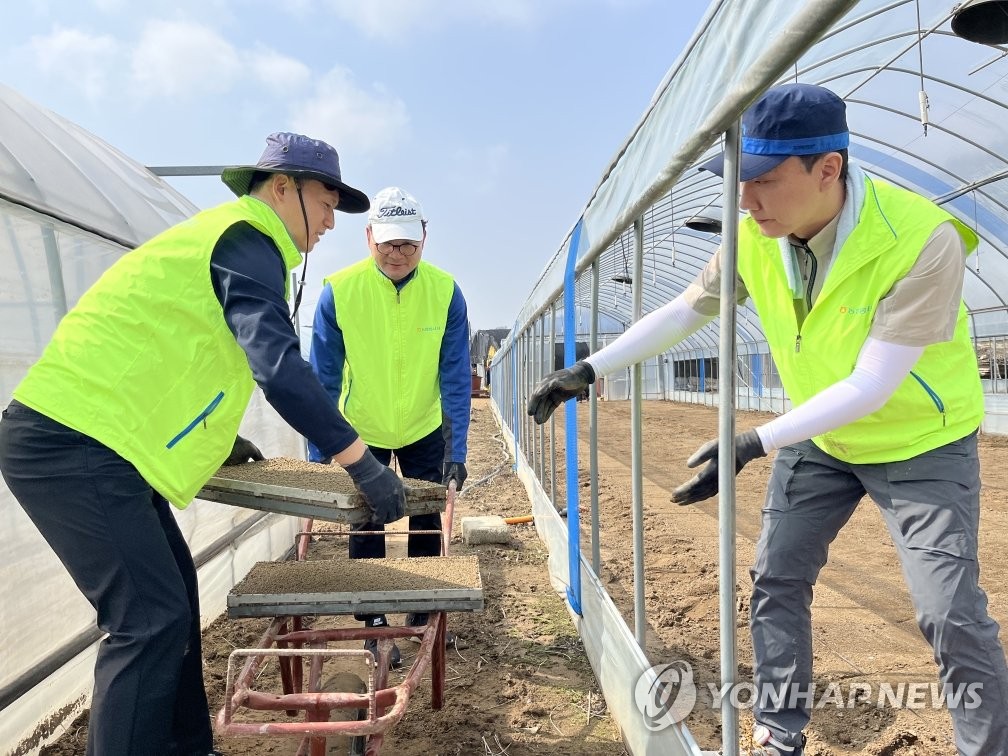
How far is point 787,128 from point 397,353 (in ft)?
7.15

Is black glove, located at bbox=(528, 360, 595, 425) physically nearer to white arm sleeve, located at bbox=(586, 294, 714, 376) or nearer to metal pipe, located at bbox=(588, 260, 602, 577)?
white arm sleeve, located at bbox=(586, 294, 714, 376)

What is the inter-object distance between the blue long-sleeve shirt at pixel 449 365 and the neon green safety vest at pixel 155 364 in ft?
5.04

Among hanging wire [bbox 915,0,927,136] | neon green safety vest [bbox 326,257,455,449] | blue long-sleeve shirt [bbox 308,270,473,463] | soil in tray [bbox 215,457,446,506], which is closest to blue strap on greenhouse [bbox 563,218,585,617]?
blue long-sleeve shirt [bbox 308,270,473,463]

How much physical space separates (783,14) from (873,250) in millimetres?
629

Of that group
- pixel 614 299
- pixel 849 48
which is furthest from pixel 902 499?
pixel 614 299

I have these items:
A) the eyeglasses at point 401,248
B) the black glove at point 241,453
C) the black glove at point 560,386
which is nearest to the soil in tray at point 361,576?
the black glove at point 241,453

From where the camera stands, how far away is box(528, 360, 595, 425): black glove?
2.42m

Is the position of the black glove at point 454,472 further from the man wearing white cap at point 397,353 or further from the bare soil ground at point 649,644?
the bare soil ground at point 649,644

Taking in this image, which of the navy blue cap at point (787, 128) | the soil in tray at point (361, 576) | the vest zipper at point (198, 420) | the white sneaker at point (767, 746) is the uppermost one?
the navy blue cap at point (787, 128)

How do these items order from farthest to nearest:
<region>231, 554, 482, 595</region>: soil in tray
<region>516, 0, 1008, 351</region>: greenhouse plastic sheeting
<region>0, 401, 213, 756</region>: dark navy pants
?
<region>231, 554, 482, 595</region>: soil in tray, <region>0, 401, 213, 756</region>: dark navy pants, <region>516, 0, 1008, 351</region>: greenhouse plastic sheeting

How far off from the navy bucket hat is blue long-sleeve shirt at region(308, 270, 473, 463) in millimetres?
1264

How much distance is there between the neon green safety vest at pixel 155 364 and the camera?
5.99 feet

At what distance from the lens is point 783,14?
1380 mm

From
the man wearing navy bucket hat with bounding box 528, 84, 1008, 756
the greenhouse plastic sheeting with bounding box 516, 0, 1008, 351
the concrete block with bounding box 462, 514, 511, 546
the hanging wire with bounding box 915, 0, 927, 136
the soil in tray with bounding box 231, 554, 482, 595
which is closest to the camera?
the greenhouse plastic sheeting with bounding box 516, 0, 1008, 351
